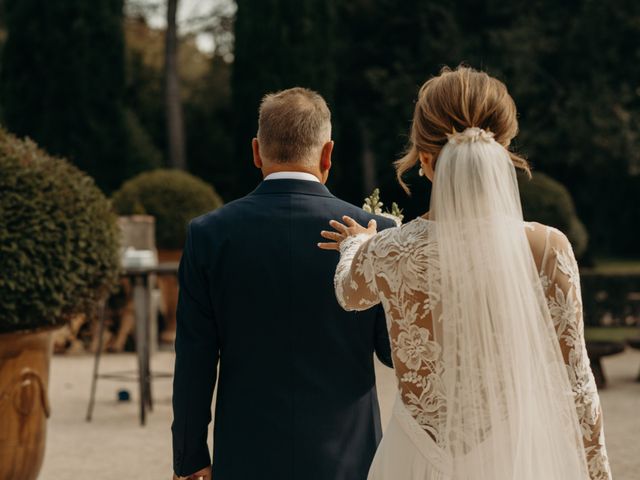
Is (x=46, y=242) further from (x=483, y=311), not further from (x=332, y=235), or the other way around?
(x=483, y=311)

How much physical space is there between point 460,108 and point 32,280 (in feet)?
10.5

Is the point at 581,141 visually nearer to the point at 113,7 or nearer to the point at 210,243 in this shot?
the point at 113,7

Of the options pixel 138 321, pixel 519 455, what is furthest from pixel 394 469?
pixel 138 321

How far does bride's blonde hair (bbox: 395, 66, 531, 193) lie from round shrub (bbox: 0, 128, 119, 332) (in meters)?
3.06

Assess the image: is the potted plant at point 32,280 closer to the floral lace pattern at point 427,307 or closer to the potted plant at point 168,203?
the floral lace pattern at point 427,307

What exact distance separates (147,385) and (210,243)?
18.0 feet

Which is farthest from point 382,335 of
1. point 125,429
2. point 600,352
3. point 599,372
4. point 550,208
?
point 550,208

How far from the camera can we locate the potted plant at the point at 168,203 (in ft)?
44.2

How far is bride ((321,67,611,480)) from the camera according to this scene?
2.46 m

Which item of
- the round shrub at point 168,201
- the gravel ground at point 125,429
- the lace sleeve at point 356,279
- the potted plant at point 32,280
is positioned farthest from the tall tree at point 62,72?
the lace sleeve at point 356,279

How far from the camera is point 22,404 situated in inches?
204

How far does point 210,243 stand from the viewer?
2900 mm

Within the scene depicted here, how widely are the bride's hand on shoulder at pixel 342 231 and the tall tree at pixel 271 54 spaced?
52.2 feet

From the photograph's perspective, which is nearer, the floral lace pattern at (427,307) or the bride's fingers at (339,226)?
the floral lace pattern at (427,307)
